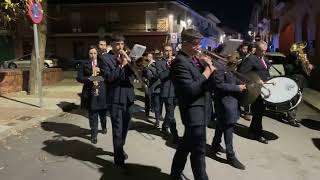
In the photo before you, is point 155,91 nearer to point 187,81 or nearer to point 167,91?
point 167,91

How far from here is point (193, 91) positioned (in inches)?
203

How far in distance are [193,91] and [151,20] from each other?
44280 millimetres

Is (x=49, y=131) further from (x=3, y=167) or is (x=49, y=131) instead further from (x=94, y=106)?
(x=3, y=167)

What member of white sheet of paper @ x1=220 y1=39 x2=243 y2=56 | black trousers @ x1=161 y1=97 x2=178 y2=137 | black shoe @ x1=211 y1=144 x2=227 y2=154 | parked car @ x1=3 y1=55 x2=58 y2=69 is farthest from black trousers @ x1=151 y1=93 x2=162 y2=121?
parked car @ x1=3 y1=55 x2=58 y2=69

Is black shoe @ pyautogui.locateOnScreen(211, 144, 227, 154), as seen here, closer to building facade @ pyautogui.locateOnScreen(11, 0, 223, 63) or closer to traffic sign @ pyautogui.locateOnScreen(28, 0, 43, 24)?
traffic sign @ pyautogui.locateOnScreen(28, 0, 43, 24)

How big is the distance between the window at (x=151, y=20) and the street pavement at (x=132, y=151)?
122ft

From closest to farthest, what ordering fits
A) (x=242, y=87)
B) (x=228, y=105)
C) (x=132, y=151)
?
(x=242, y=87), (x=228, y=105), (x=132, y=151)

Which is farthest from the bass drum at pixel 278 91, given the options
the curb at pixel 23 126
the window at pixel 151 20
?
the window at pixel 151 20

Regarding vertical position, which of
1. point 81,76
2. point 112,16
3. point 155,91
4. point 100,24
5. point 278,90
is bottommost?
point 155,91

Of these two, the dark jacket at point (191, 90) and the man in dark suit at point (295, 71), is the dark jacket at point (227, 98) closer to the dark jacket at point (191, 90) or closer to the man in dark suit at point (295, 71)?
the dark jacket at point (191, 90)

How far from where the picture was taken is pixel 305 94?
16750 mm

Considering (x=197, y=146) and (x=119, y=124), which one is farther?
(x=119, y=124)

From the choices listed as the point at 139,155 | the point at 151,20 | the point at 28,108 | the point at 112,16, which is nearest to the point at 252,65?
the point at 139,155

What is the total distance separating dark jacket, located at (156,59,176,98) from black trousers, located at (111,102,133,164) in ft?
6.64
